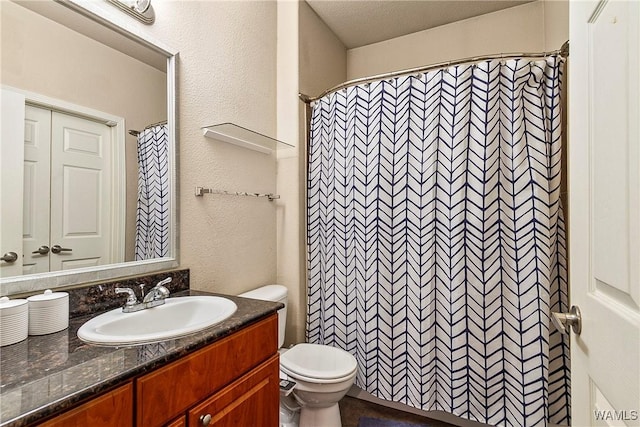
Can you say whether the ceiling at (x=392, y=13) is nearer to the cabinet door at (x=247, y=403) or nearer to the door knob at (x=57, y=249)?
the door knob at (x=57, y=249)

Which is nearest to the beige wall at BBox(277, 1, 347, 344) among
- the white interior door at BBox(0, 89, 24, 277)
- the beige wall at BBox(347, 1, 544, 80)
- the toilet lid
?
the toilet lid

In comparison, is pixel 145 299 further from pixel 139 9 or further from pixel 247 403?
pixel 139 9

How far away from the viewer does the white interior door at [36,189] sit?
1012mm

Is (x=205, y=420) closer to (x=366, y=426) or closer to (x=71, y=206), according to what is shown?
(x=71, y=206)

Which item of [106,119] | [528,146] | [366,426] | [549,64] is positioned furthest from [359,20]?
[366,426]

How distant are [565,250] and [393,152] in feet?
3.21

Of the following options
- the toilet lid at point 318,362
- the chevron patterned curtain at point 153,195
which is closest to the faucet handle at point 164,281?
the chevron patterned curtain at point 153,195

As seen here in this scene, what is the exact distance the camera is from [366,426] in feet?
6.00

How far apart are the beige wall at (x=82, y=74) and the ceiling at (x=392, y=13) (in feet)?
4.67

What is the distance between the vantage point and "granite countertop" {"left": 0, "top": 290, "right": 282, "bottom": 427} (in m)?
0.59

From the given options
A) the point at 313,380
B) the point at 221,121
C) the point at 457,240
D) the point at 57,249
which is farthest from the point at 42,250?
the point at 457,240

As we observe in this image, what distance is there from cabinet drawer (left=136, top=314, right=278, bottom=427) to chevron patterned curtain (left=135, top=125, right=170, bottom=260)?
1.98ft

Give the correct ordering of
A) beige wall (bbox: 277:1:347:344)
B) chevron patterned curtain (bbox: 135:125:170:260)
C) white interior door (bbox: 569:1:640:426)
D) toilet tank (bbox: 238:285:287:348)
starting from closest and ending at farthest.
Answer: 1. white interior door (bbox: 569:1:640:426)
2. chevron patterned curtain (bbox: 135:125:170:260)
3. toilet tank (bbox: 238:285:287:348)
4. beige wall (bbox: 277:1:347:344)

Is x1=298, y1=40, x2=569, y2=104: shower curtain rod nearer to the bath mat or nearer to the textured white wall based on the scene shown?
the textured white wall
